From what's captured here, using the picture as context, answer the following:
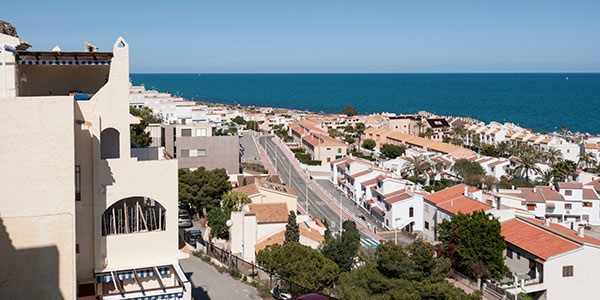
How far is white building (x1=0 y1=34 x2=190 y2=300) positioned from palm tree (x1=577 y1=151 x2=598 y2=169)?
59887 millimetres

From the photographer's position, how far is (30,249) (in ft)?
37.3

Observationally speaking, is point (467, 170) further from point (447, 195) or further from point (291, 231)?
point (291, 231)

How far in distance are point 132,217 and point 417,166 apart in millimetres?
46262

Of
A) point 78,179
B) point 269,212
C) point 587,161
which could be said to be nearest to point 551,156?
point 587,161

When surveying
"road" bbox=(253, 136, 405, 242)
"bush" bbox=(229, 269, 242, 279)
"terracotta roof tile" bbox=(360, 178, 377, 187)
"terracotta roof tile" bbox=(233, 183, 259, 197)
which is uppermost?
"bush" bbox=(229, 269, 242, 279)

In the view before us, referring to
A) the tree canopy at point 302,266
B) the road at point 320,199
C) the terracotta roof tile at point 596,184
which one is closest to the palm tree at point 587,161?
the terracotta roof tile at point 596,184

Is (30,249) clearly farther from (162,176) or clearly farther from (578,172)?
(578,172)

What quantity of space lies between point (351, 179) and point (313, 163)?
1331cm

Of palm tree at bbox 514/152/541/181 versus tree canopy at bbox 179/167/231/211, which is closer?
tree canopy at bbox 179/167/231/211

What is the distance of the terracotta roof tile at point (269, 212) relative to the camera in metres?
31.2

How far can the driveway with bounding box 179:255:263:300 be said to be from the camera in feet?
58.0

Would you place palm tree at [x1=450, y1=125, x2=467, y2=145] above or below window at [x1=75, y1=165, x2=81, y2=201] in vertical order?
below

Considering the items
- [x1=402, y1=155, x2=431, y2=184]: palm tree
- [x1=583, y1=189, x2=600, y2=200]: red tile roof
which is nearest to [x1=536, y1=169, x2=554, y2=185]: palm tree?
[x1=583, y1=189, x2=600, y2=200]: red tile roof

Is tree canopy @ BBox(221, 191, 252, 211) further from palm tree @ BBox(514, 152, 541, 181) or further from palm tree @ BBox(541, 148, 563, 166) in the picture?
palm tree @ BBox(541, 148, 563, 166)
